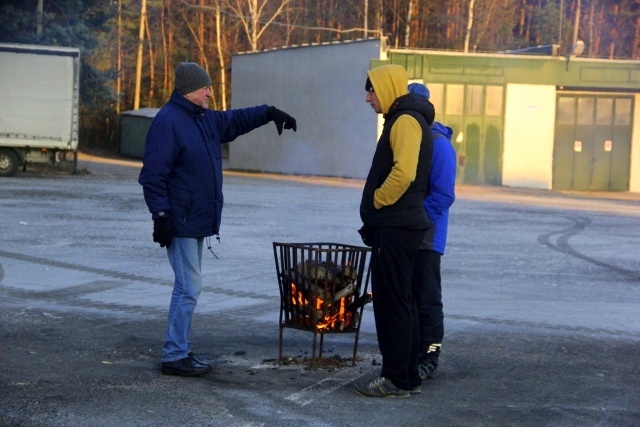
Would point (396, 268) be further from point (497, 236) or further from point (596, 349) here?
point (497, 236)

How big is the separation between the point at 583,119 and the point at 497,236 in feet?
66.9

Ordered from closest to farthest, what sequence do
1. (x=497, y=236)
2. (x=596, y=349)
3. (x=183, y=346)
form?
(x=183, y=346)
(x=596, y=349)
(x=497, y=236)

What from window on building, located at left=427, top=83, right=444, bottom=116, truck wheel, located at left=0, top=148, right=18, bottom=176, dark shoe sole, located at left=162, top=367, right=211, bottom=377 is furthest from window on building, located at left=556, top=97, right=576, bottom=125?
dark shoe sole, located at left=162, top=367, right=211, bottom=377

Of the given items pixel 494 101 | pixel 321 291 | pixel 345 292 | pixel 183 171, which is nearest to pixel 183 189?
pixel 183 171

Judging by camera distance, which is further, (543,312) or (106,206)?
(106,206)

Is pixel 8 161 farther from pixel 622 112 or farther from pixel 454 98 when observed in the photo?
pixel 622 112

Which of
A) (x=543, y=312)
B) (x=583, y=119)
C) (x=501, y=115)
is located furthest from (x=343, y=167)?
(x=543, y=312)

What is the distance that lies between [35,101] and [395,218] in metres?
24.8

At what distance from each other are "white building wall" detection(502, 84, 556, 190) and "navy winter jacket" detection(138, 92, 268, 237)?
29.8 m

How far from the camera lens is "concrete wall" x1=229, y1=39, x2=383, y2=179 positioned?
3584 centimetres

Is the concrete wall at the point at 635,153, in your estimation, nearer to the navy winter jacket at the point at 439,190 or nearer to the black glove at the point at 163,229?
the navy winter jacket at the point at 439,190

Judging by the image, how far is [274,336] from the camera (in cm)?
835

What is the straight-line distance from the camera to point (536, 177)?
35875mm

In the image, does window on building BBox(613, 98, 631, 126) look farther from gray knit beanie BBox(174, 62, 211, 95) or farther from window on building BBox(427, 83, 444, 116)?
gray knit beanie BBox(174, 62, 211, 95)
